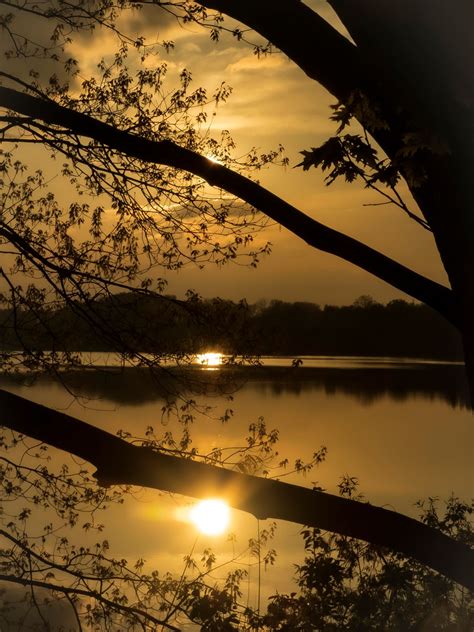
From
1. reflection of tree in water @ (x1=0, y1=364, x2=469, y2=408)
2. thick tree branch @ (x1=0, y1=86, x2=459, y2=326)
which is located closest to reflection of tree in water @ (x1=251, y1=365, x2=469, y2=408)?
reflection of tree in water @ (x1=0, y1=364, x2=469, y2=408)

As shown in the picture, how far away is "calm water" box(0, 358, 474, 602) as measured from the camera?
8086 millimetres

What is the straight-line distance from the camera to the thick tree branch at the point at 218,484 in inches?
155

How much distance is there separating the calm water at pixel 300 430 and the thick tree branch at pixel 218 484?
82.3 inches

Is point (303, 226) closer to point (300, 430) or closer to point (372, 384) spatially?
point (300, 430)

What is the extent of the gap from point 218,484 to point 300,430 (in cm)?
2950

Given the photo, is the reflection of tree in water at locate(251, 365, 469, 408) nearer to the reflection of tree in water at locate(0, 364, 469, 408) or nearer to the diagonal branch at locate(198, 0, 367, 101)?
the reflection of tree in water at locate(0, 364, 469, 408)

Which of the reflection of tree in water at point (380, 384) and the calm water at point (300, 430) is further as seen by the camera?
the reflection of tree in water at point (380, 384)

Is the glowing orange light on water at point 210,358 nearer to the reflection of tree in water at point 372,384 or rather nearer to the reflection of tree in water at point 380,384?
the reflection of tree in water at point 372,384

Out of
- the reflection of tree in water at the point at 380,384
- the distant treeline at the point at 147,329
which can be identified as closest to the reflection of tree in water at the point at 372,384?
the reflection of tree in water at the point at 380,384

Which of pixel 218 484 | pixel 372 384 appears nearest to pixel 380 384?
pixel 372 384

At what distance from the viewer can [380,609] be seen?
804cm

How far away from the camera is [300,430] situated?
109ft

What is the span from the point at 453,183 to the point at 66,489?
5.37 m

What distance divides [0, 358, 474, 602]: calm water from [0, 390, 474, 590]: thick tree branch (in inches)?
82.3
